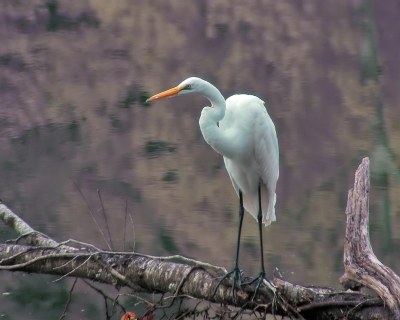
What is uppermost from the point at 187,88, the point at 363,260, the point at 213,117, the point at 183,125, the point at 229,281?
the point at 187,88

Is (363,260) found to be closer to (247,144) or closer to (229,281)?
(229,281)

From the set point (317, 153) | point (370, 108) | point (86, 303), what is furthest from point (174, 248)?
point (370, 108)

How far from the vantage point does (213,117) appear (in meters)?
3.16

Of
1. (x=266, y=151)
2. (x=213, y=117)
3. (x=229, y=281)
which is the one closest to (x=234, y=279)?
(x=229, y=281)

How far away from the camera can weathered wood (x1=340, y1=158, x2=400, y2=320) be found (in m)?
2.63

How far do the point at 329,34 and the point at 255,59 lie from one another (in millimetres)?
1388

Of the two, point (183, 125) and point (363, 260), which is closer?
point (363, 260)

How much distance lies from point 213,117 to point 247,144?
10.5 inches

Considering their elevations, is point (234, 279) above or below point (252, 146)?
below

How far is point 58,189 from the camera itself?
6.84 m

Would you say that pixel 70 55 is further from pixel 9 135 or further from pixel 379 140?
pixel 379 140

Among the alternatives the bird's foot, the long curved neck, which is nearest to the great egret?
the long curved neck

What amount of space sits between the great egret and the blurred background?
32 cm

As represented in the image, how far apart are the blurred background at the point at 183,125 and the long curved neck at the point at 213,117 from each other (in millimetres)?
456
